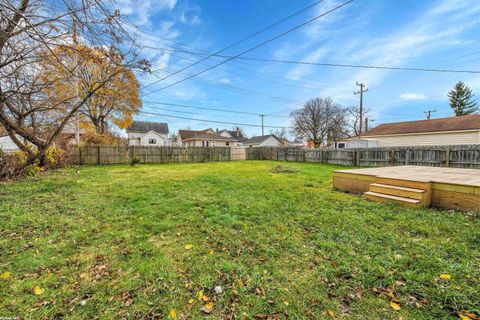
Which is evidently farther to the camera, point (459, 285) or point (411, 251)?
point (411, 251)

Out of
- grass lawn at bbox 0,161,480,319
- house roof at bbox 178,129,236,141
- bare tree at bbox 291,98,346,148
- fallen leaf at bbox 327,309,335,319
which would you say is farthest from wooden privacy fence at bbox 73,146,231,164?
house roof at bbox 178,129,236,141

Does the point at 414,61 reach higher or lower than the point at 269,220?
higher

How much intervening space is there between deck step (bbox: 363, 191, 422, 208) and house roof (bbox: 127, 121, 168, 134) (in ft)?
108

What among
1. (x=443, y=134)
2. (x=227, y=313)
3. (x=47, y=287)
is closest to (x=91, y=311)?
(x=47, y=287)

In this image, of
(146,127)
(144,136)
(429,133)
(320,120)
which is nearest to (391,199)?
(429,133)

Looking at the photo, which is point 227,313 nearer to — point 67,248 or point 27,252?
point 67,248

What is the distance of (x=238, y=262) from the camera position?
6.56ft

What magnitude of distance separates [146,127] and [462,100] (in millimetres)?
45440

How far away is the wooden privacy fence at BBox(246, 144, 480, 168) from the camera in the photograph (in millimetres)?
7812

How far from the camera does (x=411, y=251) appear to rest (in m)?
2.11

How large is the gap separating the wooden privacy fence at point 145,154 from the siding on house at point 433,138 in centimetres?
1320

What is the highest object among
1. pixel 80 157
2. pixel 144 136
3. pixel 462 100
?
pixel 462 100

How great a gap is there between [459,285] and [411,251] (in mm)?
535

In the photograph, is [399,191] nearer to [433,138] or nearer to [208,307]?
[208,307]
